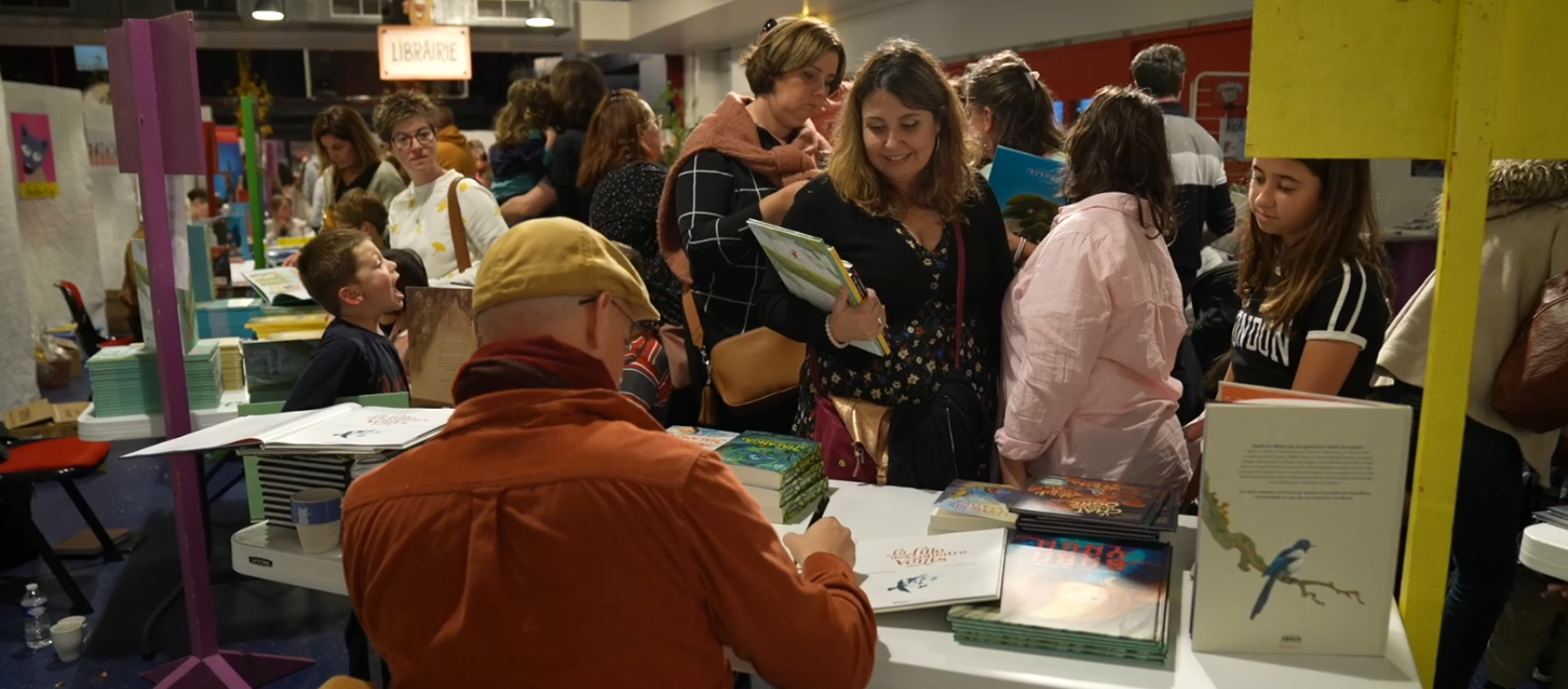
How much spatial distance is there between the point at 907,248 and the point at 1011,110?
968 mm

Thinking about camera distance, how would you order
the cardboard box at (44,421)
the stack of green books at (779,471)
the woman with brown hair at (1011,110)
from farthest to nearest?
the cardboard box at (44,421) → the woman with brown hair at (1011,110) → the stack of green books at (779,471)

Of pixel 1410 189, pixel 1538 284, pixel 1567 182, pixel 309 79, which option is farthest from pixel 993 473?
pixel 309 79

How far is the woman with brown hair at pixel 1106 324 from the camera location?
2.05m

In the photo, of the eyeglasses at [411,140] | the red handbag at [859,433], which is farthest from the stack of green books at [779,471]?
the eyeglasses at [411,140]

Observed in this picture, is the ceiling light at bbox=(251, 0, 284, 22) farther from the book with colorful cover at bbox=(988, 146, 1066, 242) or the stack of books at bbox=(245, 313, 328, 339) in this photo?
the book with colorful cover at bbox=(988, 146, 1066, 242)

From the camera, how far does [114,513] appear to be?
4.84 metres

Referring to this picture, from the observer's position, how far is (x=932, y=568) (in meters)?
1.64

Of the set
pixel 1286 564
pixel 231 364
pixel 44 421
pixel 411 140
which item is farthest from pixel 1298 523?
pixel 44 421

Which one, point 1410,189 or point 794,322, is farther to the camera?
point 1410,189

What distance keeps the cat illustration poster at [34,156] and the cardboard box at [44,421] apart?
4.04 m

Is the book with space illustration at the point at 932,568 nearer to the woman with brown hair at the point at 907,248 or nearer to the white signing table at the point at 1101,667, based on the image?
the white signing table at the point at 1101,667

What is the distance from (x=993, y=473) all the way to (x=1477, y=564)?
98 centimetres

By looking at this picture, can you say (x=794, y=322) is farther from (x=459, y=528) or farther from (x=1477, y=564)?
(x=1477, y=564)

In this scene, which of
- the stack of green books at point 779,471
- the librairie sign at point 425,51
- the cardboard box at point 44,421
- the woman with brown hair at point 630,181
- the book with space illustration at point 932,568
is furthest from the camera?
the librairie sign at point 425,51
